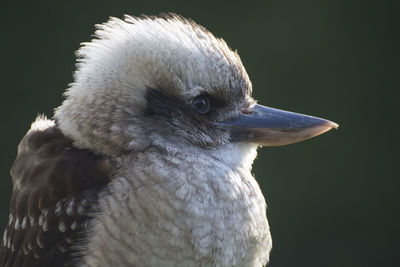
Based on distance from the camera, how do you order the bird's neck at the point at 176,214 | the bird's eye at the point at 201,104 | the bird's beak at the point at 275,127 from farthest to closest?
the bird's beak at the point at 275,127 → the bird's eye at the point at 201,104 → the bird's neck at the point at 176,214

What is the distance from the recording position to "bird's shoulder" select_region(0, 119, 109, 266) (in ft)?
7.21

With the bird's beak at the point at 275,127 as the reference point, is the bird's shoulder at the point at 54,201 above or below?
below

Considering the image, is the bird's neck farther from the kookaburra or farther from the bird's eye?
the bird's eye

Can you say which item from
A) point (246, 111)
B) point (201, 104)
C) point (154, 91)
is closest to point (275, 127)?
point (246, 111)

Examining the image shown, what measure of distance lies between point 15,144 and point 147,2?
Result: 1513 mm

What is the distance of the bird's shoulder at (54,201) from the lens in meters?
2.20

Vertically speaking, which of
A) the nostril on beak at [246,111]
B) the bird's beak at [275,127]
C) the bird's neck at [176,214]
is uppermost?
the nostril on beak at [246,111]

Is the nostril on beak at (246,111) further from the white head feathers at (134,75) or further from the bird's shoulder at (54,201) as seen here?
the bird's shoulder at (54,201)

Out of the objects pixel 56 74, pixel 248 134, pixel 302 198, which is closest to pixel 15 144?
pixel 56 74

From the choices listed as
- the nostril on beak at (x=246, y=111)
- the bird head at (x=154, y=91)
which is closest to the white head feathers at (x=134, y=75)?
the bird head at (x=154, y=91)

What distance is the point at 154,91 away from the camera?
2309 millimetres

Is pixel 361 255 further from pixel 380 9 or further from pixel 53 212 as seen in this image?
pixel 53 212

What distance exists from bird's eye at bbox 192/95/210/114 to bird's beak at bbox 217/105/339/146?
0.12 meters

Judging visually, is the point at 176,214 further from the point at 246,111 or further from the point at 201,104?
the point at 246,111
